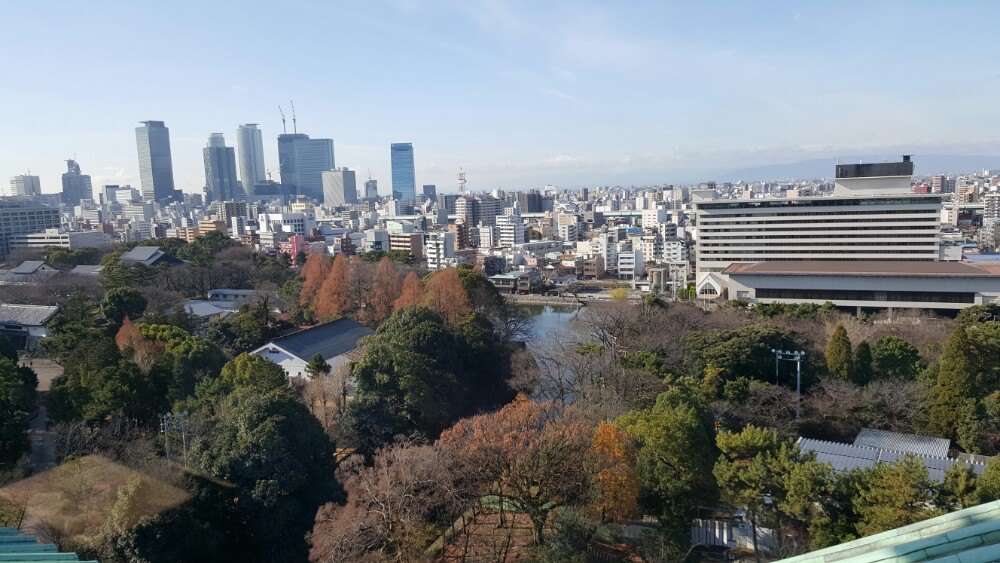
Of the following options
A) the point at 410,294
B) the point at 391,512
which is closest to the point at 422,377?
the point at 391,512

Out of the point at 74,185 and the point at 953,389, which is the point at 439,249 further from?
the point at 74,185

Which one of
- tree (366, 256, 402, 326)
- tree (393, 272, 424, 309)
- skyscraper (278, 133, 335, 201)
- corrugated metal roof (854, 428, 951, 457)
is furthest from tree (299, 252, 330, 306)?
skyscraper (278, 133, 335, 201)

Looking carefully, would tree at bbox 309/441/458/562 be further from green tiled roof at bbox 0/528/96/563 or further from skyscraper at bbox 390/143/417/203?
skyscraper at bbox 390/143/417/203

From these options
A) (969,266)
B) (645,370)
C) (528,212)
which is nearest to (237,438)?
(645,370)

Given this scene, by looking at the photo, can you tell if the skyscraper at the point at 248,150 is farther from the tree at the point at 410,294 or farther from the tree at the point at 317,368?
the tree at the point at 317,368

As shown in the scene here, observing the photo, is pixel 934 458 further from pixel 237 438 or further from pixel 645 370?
pixel 237 438

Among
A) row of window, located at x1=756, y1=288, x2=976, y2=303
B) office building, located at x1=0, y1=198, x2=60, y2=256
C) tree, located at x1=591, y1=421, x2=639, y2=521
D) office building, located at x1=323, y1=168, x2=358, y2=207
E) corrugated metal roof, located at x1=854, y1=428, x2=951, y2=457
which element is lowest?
corrugated metal roof, located at x1=854, y1=428, x2=951, y2=457
